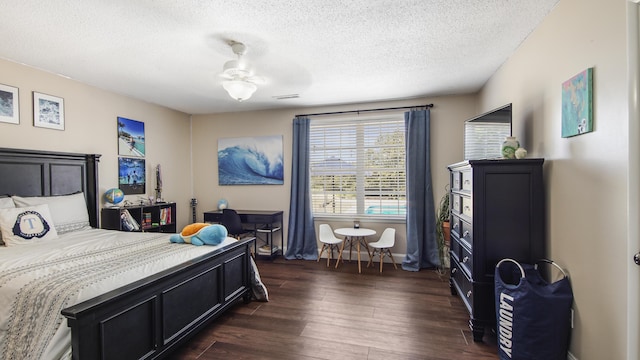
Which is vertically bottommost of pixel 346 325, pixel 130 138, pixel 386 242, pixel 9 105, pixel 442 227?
pixel 346 325

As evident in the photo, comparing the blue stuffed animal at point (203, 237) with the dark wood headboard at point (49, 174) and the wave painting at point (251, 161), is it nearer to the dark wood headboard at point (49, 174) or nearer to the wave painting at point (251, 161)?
the dark wood headboard at point (49, 174)

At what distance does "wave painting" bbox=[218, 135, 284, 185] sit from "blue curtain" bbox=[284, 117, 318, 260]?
1.14 feet

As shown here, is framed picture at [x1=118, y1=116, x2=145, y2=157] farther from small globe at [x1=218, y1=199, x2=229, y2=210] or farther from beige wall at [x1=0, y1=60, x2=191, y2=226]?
small globe at [x1=218, y1=199, x2=229, y2=210]

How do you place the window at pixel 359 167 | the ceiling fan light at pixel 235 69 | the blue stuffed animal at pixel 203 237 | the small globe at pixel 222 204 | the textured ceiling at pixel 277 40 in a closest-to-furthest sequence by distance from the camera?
the textured ceiling at pixel 277 40
the ceiling fan light at pixel 235 69
the blue stuffed animal at pixel 203 237
the window at pixel 359 167
the small globe at pixel 222 204

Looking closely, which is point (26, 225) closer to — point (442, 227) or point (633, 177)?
point (633, 177)

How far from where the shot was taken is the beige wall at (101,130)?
3.02 m

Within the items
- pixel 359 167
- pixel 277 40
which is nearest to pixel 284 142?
pixel 359 167

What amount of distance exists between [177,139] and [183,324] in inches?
145

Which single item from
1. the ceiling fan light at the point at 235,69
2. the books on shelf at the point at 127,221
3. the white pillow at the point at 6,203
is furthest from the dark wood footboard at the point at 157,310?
the white pillow at the point at 6,203

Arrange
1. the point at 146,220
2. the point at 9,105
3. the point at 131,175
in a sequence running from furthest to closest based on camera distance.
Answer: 1. the point at 131,175
2. the point at 146,220
3. the point at 9,105

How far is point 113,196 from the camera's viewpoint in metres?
3.70

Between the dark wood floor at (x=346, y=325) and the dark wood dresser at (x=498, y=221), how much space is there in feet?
1.16

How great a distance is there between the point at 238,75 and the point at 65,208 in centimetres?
234

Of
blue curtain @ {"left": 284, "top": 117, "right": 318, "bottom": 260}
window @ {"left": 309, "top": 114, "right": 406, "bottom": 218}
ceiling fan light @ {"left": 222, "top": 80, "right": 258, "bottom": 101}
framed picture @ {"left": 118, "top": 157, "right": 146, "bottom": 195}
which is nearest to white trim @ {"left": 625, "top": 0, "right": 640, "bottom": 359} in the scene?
ceiling fan light @ {"left": 222, "top": 80, "right": 258, "bottom": 101}
